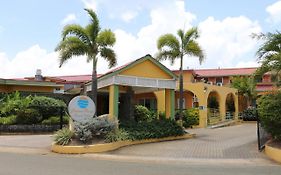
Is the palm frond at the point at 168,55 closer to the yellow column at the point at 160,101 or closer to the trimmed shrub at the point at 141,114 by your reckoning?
the trimmed shrub at the point at 141,114

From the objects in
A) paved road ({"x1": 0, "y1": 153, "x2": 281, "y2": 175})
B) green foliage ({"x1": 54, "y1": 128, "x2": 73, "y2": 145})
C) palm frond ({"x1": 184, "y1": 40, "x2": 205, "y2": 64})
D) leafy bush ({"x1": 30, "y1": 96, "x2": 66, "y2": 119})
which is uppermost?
palm frond ({"x1": 184, "y1": 40, "x2": 205, "y2": 64})

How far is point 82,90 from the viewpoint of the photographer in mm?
25453

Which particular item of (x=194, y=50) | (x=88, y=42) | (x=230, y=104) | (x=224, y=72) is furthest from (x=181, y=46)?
(x=224, y=72)

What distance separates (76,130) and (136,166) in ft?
16.9

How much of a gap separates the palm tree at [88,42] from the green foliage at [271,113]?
350 inches

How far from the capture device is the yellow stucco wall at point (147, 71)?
2042cm

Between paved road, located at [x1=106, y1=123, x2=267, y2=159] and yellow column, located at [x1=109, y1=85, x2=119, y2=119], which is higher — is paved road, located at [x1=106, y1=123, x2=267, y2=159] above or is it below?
below

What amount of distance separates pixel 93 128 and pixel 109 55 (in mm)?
5895

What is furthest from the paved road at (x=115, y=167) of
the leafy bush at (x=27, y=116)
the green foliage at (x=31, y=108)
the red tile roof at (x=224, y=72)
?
the red tile roof at (x=224, y=72)

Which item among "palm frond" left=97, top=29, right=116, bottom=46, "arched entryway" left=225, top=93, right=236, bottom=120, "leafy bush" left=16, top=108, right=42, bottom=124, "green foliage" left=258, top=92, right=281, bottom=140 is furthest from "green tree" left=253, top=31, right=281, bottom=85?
"arched entryway" left=225, top=93, right=236, bottom=120

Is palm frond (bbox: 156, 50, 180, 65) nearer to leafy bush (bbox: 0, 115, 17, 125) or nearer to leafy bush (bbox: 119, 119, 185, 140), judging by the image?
leafy bush (bbox: 119, 119, 185, 140)

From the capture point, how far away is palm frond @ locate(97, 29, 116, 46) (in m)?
20.9

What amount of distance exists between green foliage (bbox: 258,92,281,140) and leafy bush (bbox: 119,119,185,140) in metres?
5.56

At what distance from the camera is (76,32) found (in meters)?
20.7
